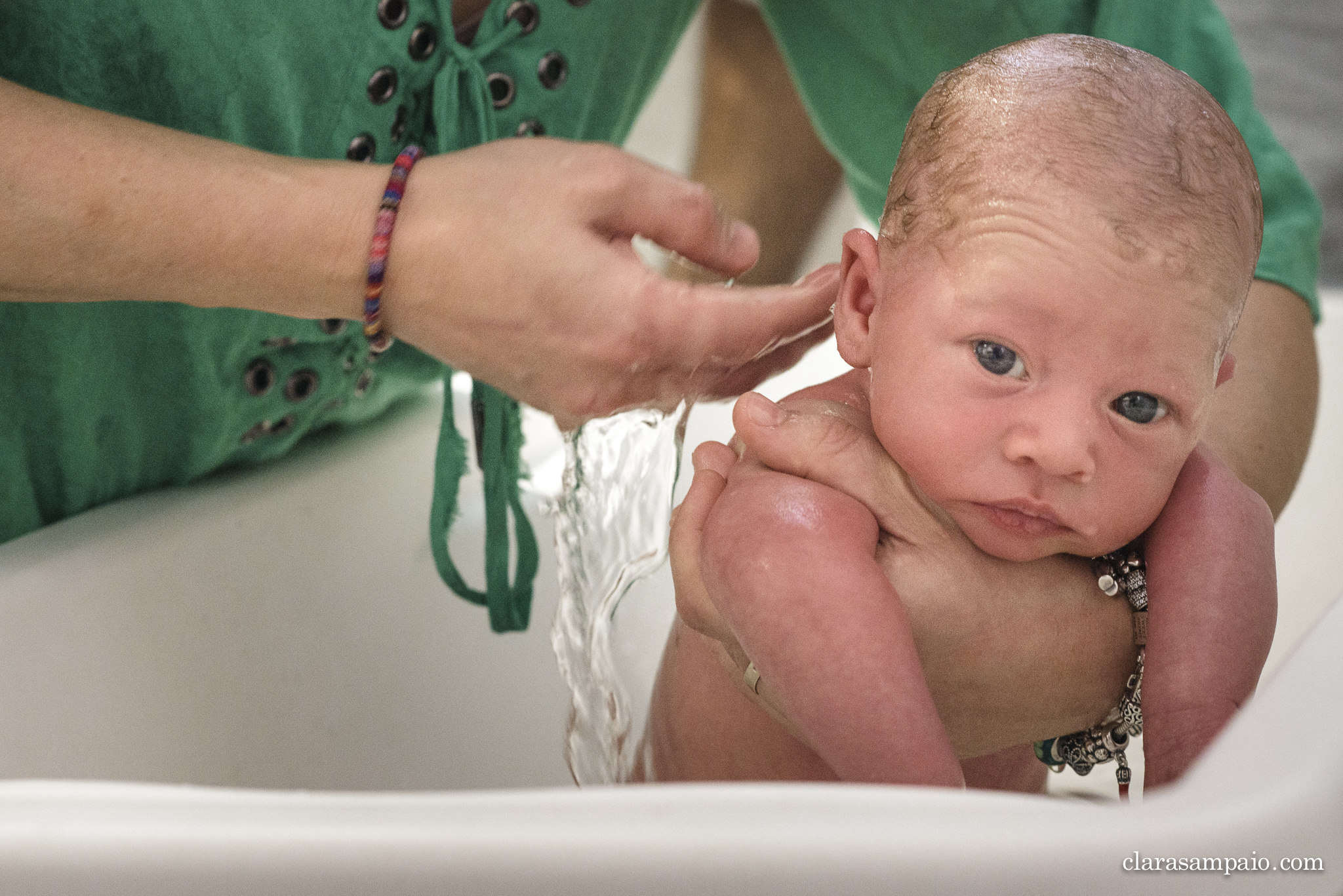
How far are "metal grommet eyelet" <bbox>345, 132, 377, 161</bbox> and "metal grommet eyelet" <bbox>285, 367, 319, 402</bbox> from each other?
7.3 inches

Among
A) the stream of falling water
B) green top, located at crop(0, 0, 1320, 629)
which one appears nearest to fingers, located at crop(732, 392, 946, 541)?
the stream of falling water

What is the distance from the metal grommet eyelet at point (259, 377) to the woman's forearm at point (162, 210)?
270 millimetres

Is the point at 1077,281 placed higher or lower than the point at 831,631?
higher

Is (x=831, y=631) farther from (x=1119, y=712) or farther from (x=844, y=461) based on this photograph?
(x=1119, y=712)

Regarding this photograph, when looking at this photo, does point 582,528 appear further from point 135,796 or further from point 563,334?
point 135,796

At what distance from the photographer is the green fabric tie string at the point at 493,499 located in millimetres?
851

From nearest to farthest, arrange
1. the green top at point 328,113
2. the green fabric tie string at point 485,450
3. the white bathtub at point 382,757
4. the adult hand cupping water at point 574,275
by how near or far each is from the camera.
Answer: the white bathtub at point 382,757, the adult hand cupping water at point 574,275, the green top at point 328,113, the green fabric tie string at point 485,450

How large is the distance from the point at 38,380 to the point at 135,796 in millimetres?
555

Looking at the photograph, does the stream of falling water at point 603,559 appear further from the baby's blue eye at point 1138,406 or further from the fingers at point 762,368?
the baby's blue eye at point 1138,406

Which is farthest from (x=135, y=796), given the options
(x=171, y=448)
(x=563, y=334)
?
(x=171, y=448)

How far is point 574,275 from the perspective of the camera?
0.57 m

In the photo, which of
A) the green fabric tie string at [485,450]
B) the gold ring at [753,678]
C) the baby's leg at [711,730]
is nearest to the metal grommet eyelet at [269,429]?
the green fabric tie string at [485,450]

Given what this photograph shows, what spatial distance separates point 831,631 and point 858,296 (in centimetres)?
19

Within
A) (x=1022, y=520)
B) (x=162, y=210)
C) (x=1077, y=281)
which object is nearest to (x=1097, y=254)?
(x=1077, y=281)
